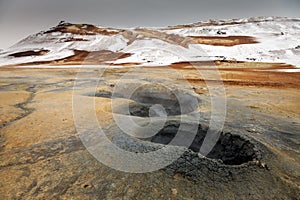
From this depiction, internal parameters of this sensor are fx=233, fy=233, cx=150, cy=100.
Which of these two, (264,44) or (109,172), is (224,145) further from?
(264,44)

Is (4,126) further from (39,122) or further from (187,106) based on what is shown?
(187,106)

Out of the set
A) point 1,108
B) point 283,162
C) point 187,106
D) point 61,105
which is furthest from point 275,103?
point 1,108

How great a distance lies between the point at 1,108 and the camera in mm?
5406

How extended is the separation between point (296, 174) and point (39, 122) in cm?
418

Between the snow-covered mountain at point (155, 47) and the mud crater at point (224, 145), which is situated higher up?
the snow-covered mountain at point (155, 47)

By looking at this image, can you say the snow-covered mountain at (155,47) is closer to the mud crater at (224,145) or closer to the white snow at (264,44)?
the white snow at (264,44)

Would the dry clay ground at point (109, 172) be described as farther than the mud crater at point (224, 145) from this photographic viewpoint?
No

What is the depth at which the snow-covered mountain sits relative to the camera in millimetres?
23969

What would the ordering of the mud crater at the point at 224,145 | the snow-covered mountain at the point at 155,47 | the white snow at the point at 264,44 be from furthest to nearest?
the snow-covered mountain at the point at 155,47
the white snow at the point at 264,44
the mud crater at the point at 224,145

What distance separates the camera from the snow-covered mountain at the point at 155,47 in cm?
2397

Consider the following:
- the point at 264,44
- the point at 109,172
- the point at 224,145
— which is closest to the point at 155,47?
the point at 264,44

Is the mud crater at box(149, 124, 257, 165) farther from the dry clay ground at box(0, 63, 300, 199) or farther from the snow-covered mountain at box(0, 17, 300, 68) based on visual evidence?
the snow-covered mountain at box(0, 17, 300, 68)

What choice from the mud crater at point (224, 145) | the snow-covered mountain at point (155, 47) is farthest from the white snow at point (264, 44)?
the mud crater at point (224, 145)

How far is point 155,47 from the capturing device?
27.8 m
